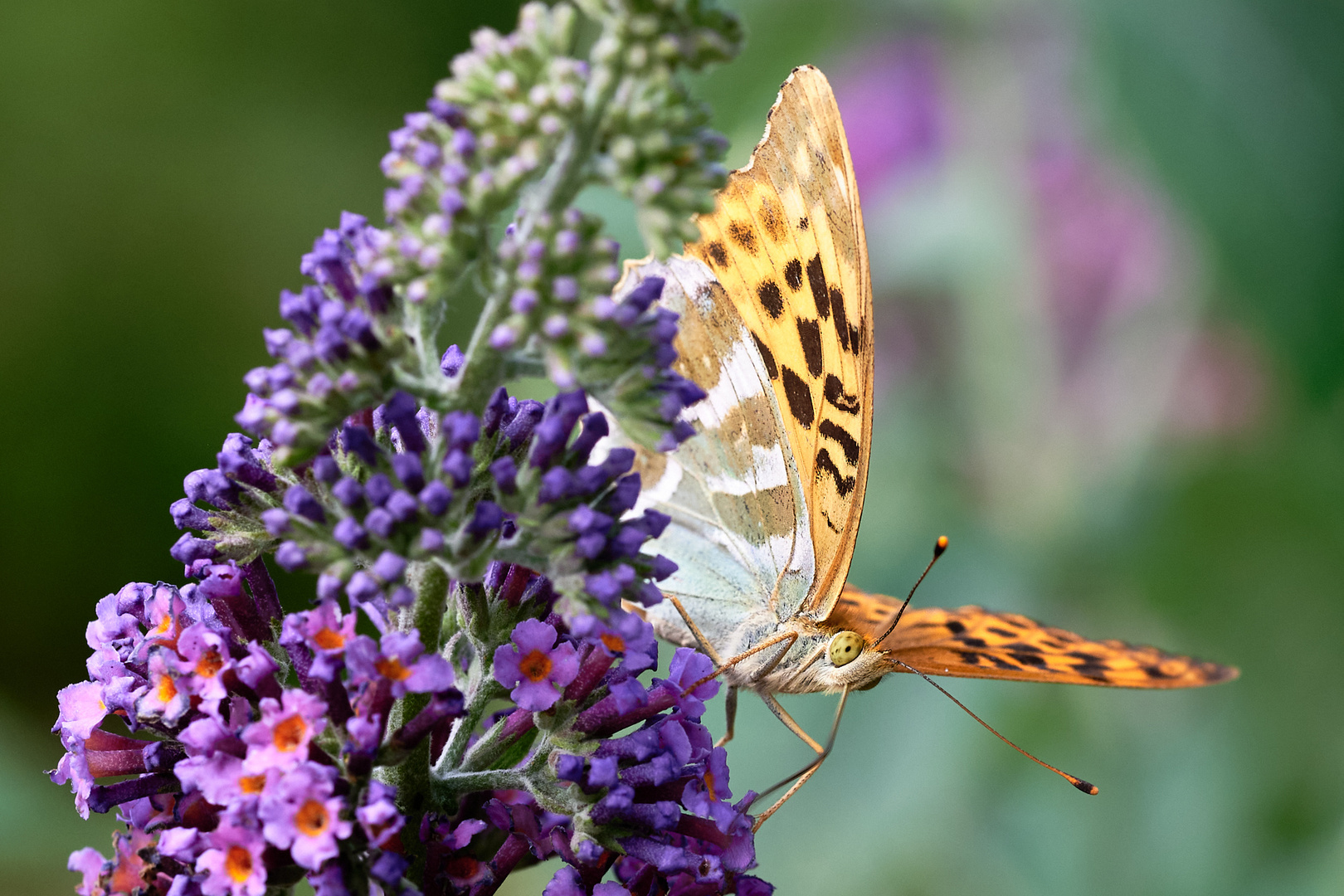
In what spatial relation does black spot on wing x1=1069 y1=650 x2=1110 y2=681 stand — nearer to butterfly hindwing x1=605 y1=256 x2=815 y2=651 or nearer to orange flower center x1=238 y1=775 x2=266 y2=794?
butterfly hindwing x1=605 y1=256 x2=815 y2=651

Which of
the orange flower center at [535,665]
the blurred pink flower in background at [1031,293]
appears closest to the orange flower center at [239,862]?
the orange flower center at [535,665]

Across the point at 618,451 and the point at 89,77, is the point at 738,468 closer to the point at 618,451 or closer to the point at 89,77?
the point at 618,451

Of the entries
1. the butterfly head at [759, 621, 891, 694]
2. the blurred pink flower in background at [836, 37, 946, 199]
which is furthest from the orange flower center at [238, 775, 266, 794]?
the blurred pink flower in background at [836, 37, 946, 199]

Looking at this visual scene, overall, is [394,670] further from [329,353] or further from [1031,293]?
[1031,293]

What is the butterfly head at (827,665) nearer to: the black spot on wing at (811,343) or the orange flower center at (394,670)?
the black spot on wing at (811,343)

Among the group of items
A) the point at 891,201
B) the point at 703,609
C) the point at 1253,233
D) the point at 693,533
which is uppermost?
the point at 891,201

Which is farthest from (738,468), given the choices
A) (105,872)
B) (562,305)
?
(105,872)
